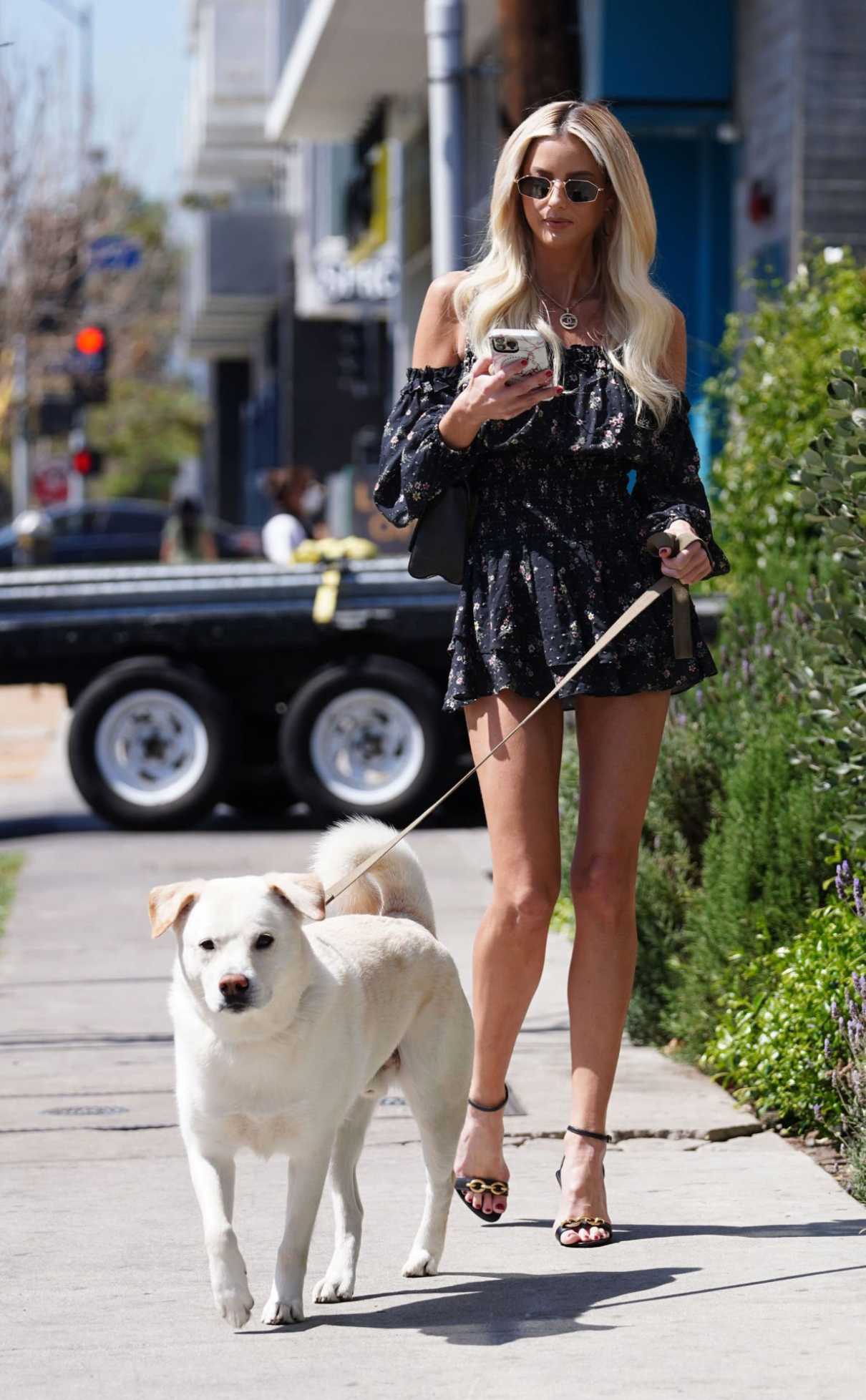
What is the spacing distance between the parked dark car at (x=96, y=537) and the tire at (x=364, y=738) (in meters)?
14.1

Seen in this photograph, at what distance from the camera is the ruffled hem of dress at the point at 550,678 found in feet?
14.6

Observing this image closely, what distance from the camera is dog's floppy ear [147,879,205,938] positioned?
3.95 meters

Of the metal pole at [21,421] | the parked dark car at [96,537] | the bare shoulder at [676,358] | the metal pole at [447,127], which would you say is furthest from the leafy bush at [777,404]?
the metal pole at [21,421]

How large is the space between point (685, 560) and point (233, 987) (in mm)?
1303

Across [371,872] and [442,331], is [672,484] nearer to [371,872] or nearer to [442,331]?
[442,331]

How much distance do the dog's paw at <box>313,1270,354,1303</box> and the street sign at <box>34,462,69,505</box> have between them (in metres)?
43.0

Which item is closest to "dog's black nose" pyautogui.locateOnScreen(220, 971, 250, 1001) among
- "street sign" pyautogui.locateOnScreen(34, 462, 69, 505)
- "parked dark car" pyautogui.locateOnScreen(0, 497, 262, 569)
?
"parked dark car" pyautogui.locateOnScreen(0, 497, 262, 569)

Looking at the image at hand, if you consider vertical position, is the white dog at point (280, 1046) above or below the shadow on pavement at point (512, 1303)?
above

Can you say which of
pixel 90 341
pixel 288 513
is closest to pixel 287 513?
pixel 288 513

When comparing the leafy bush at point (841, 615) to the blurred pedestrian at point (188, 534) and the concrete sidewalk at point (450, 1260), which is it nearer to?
the concrete sidewalk at point (450, 1260)

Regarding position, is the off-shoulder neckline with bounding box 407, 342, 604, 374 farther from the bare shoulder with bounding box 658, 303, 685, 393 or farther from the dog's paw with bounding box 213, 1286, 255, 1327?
the dog's paw with bounding box 213, 1286, 255, 1327

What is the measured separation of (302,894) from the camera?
393 centimetres

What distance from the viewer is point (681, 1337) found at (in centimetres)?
389

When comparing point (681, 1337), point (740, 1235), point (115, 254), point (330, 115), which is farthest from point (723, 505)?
point (115, 254)
